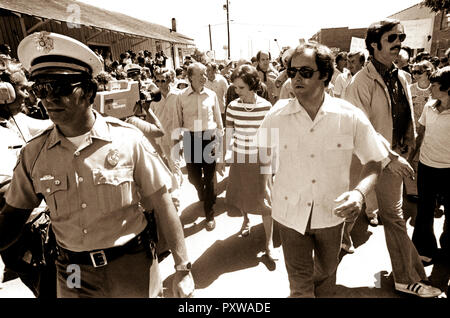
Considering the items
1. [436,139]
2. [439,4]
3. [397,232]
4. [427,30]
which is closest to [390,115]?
[436,139]

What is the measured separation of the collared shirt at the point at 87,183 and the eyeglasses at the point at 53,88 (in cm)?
23

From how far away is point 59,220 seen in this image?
1.71m

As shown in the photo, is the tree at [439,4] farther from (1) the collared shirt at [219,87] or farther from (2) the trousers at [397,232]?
(2) the trousers at [397,232]

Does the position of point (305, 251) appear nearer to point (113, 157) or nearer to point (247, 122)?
point (113, 157)

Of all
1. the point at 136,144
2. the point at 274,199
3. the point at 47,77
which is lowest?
the point at 274,199

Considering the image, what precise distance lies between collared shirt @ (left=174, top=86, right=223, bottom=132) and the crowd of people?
1072 millimetres

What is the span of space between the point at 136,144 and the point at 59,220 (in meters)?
0.59

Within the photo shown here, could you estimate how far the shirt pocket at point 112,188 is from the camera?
5.47 feet

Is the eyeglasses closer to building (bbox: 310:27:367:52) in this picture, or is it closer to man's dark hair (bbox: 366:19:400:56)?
man's dark hair (bbox: 366:19:400:56)

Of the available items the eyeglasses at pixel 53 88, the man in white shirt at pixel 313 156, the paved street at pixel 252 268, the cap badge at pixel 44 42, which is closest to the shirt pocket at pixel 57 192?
the eyeglasses at pixel 53 88
